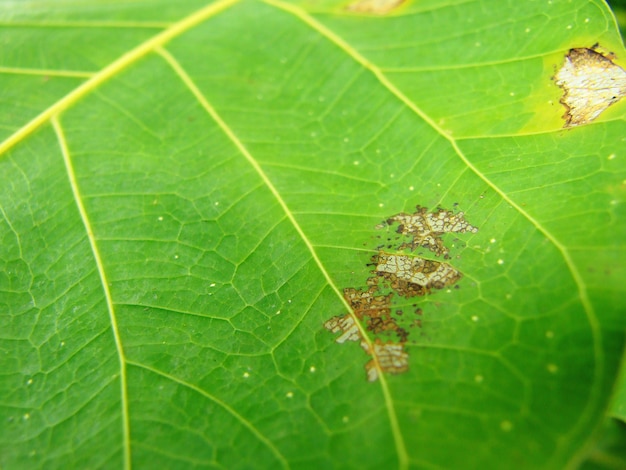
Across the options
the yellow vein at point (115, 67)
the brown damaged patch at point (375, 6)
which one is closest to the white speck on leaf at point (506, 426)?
the brown damaged patch at point (375, 6)

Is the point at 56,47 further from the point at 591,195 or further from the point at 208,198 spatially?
the point at 591,195

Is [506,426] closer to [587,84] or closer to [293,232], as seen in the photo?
[293,232]

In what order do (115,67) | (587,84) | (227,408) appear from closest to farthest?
(227,408) → (587,84) → (115,67)

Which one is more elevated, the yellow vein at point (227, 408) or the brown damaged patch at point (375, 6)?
the brown damaged patch at point (375, 6)

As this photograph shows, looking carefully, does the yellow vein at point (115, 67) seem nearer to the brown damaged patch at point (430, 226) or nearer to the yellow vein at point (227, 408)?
the yellow vein at point (227, 408)

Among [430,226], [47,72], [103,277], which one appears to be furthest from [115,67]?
[430,226]

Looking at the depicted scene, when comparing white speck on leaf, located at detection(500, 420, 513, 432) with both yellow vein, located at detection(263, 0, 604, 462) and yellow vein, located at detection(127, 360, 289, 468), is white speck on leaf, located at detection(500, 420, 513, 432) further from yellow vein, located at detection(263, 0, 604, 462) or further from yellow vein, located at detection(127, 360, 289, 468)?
yellow vein, located at detection(127, 360, 289, 468)
